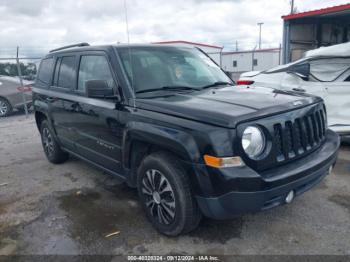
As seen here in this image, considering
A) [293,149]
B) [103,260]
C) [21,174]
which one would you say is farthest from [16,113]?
[293,149]

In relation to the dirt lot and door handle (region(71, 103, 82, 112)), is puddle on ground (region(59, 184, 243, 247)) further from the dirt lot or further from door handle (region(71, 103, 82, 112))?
door handle (region(71, 103, 82, 112))

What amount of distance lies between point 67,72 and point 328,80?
431 centimetres

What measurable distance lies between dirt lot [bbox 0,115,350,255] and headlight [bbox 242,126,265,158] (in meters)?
0.94

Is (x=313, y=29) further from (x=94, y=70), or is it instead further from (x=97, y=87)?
(x=97, y=87)

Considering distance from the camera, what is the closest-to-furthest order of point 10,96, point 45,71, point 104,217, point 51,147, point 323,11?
1. point 104,217
2. point 45,71
3. point 51,147
4. point 323,11
5. point 10,96

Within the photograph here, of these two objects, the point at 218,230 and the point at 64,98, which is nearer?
the point at 218,230

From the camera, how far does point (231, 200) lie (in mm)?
2451

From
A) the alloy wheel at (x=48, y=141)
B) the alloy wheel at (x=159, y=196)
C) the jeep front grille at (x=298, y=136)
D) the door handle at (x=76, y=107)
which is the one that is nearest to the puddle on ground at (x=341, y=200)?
the jeep front grille at (x=298, y=136)

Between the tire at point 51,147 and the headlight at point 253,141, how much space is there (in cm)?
366

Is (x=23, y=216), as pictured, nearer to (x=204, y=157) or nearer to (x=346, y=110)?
(x=204, y=157)

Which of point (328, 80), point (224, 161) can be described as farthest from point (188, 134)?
point (328, 80)

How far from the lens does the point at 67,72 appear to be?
4398 mm

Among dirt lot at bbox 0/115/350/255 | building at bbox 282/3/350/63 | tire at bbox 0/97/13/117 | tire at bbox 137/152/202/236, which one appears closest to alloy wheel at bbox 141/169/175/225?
tire at bbox 137/152/202/236

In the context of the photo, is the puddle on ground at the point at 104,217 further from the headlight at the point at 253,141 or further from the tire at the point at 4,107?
the tire at the point at 4,107
